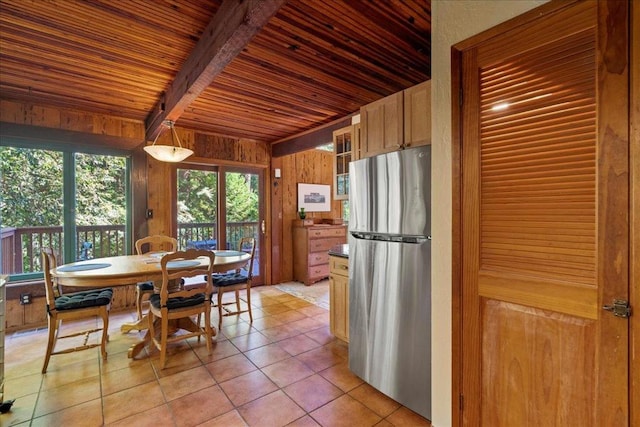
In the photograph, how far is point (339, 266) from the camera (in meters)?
2.71

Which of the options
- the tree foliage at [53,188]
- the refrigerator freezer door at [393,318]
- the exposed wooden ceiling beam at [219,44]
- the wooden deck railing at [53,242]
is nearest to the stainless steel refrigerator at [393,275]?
the refrigerator freezer door at [393,318]

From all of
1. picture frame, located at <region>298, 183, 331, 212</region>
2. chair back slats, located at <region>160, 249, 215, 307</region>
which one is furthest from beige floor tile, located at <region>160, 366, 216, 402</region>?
picture frame, located at <region>298, 183, 331, 212</region>

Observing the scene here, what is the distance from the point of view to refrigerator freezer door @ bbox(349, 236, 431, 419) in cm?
174

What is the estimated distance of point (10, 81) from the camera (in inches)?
109

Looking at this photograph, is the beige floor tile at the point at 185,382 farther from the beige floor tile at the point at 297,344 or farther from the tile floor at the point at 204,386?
the beige floor tile at the point at 297,344

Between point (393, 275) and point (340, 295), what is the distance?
961mm

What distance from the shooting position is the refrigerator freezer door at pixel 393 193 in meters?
1.71

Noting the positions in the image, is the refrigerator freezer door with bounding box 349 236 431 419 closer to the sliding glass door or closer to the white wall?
the white wall

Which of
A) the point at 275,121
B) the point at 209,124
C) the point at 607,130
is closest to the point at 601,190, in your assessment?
the point at 607,130

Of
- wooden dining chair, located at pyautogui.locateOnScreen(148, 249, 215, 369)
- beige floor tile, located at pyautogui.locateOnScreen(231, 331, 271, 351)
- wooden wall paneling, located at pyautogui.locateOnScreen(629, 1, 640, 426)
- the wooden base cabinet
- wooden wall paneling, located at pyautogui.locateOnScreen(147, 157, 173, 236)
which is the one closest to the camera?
wooden wall paneling, located at pyautogui.locateOnScreen(629, 1, 640, 426)

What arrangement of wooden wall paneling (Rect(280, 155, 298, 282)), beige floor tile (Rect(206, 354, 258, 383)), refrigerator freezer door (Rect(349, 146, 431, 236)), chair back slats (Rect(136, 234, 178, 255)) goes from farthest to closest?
wooden wall paneling (Rect(280, 155, 298, 282)) < chair back slats (Rect(136, 234, 178, 255)) < beige floor tile (Rect(206, 354, 258, 383)) < refrigerator freezer door (Rect(349, 146, 431, 236))

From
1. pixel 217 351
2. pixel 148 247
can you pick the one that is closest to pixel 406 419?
pixel 217 351

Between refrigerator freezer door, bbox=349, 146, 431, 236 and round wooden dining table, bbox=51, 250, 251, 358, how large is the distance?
145 cm

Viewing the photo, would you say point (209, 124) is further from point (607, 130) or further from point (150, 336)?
point (607, 130)
